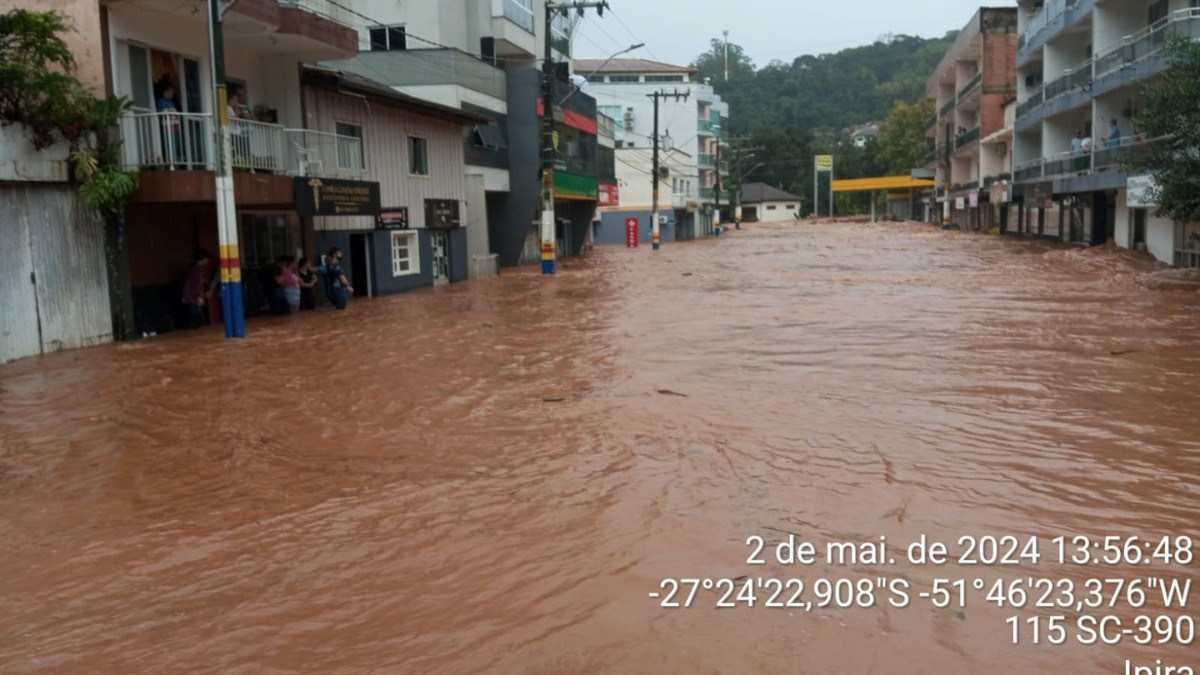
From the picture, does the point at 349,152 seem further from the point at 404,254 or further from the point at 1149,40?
the point at 1149,40

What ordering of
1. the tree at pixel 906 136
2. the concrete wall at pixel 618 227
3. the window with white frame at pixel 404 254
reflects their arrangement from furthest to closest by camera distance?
the tree at pixel 906 136, the concrete wall at pixel 618 227, the window with white frame at pixel 404 254

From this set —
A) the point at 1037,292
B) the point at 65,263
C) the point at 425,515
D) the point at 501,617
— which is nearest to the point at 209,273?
the point at 65,263

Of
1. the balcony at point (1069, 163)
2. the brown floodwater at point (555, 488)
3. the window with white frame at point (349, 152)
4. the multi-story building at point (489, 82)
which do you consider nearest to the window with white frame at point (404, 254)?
the window with white frame at point (349, 152)

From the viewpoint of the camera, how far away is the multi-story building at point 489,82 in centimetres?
3428

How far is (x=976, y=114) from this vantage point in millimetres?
69625

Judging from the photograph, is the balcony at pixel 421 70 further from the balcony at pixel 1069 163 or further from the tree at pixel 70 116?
the balcony at pixel 1069 163

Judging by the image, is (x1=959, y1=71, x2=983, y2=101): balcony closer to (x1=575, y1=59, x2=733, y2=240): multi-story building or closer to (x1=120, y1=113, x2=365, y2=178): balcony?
(x1=575, y1=59, x2=733, y2=240): multi-story building

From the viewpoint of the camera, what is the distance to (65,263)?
52.4 ft

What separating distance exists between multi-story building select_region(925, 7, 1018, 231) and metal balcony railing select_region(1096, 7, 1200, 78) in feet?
75.1

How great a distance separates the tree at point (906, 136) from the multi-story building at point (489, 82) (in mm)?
61423

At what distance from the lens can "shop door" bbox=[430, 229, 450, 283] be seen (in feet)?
99.4

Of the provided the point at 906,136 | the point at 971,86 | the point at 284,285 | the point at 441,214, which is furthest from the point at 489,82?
the point at 906,136

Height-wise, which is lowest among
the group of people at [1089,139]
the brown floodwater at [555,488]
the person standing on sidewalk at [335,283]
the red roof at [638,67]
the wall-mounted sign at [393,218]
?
the brown floodwater at [555,488]

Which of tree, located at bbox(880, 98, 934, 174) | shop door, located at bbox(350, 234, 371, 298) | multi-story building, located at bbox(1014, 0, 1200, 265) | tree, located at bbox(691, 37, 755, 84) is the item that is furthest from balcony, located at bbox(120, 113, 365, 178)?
tree, located at bbox(691, 37, 755, 84)
